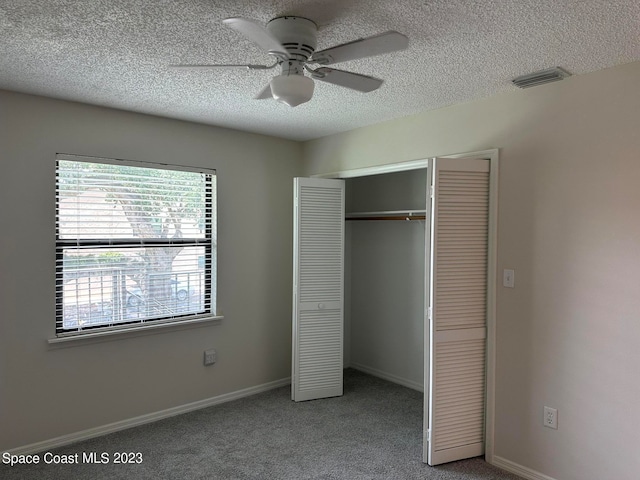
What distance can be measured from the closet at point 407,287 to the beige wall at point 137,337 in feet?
1.69

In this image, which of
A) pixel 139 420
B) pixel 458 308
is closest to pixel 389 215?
pixel 458 308

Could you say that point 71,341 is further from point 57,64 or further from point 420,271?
point 420,271

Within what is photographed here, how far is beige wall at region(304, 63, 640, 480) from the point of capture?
2348 mm

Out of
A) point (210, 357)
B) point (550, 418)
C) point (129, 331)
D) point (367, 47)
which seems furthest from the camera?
point (210, 357)

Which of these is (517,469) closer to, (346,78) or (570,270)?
(570,270)

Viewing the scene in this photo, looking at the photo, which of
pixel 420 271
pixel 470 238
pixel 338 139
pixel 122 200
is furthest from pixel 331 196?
pixel 122 200

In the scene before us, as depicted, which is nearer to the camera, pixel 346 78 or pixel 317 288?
pixel 346 78

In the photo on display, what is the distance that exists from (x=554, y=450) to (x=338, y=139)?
9.57 ft

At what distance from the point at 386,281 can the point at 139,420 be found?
101 inches

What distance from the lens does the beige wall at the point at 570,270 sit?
7.70 feet

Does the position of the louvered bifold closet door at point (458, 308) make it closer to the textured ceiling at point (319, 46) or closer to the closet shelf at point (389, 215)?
the textured ceiling at point (319, 46)

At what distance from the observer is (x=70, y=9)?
178 cm

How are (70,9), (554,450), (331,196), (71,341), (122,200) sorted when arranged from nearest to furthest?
(70,9)
(554,450)
(71,341)
(122,200)
(331,196)

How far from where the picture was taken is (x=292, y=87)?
71.1 inches
